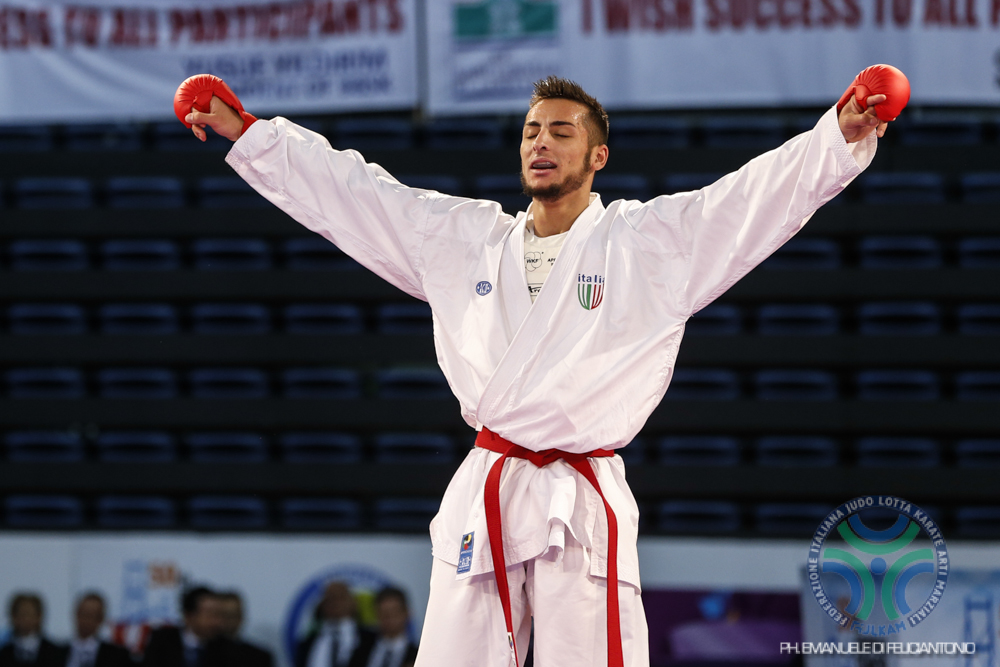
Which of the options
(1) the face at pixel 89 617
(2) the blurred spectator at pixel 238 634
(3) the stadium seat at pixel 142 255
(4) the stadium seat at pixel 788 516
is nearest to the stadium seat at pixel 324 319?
(3) the stadium seat at pixel 142 255

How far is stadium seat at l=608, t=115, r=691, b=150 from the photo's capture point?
22.8 feet

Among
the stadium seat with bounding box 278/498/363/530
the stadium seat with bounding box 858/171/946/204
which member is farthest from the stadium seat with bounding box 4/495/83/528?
the stadium seat with bounding box 858/171/946/204

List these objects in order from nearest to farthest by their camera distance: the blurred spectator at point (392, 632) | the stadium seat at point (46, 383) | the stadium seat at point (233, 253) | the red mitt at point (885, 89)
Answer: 1. the red mitt at point (885, 89)
2. the blurred spectator at point (392, 632)
3. the stadium seat at point (46, 383)
4. the stadium seat at point (233, 253)

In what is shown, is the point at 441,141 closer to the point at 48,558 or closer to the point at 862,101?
the point at 48,558

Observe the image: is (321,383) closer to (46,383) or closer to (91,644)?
(46,383)

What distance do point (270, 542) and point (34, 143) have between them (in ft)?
14.7

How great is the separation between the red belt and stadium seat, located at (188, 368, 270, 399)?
16.0 ft

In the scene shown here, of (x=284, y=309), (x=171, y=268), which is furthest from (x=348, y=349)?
(x=171, y=268)

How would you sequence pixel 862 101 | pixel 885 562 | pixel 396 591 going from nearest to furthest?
pixel 862 101, pixel 885 562, pixel 396 591

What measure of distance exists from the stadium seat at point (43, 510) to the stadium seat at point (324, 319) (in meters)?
1.88

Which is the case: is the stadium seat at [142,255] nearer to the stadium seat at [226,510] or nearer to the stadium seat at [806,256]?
the stadium seat at [226,510]

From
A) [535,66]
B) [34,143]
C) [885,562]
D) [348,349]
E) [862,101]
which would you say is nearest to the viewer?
[862,101]

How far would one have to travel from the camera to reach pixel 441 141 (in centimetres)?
709

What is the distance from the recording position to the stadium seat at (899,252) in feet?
21.2
